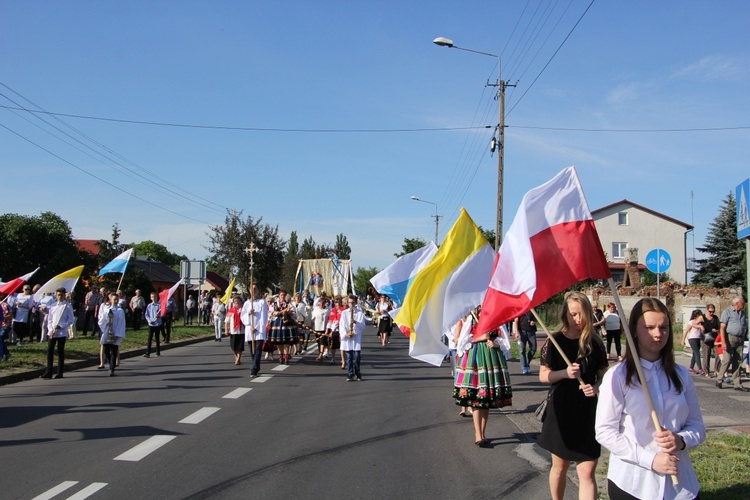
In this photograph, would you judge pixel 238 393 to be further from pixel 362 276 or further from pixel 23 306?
pixel 362 276

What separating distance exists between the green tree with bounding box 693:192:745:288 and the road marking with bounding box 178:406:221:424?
43973 millimetres

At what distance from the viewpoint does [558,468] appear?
17.6 feet

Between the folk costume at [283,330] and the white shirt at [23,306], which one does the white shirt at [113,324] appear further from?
the white shirt at [23,306]

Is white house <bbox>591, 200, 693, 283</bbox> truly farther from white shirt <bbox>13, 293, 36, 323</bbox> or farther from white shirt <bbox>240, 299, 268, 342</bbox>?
white shirt <bbox>13, 293, 36, 323</bbox>

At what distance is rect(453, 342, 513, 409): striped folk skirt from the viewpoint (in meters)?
8.23

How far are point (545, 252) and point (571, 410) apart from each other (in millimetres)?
1337

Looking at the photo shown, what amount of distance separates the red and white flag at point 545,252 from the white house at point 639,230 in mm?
65803

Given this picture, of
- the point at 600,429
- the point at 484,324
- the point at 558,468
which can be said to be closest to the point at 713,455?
the point at 558,468

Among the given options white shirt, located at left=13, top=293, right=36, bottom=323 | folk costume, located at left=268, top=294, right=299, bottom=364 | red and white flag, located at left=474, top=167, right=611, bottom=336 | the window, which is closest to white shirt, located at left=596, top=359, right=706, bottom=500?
red and white flag, located at left=474, top=167, right=611, bottom=336

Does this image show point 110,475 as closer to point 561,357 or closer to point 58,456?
point 58,456

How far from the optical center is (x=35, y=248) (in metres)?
36.3

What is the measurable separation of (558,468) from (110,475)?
4.03m

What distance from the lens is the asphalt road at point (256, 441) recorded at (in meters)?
6.26

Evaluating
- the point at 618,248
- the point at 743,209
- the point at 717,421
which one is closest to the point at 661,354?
the point at 717,421
